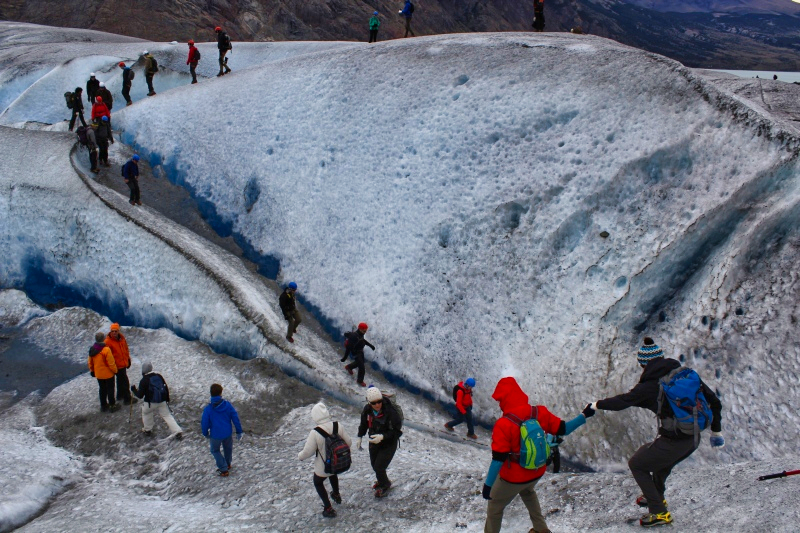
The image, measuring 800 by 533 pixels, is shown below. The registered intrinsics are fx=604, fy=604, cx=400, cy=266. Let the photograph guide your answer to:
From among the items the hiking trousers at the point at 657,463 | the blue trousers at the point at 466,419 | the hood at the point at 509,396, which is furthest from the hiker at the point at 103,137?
the hiking trousers at the point at 657,463

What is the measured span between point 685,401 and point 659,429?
615 mm

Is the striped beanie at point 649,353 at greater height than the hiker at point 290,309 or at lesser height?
greater

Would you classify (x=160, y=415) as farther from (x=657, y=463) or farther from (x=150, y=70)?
(x=150, y=70)

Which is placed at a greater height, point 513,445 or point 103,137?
point 103,137

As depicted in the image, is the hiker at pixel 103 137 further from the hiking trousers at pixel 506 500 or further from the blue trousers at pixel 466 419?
the hiking trousers at pixel 506 500

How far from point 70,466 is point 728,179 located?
15163mm

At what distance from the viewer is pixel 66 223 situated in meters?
18.9

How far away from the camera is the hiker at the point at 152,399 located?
12.0m

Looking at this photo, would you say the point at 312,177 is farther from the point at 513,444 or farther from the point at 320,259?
the point at 513,444

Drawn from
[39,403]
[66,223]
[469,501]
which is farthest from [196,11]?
[469,501]

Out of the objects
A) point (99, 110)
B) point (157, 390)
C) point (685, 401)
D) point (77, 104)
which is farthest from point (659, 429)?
point (77, 104)

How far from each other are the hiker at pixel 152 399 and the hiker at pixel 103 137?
12254mm

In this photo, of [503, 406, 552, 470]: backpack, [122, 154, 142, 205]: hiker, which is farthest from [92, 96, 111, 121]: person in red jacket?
[503, 406, 552, 470]: backpack

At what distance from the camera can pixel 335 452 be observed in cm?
876
